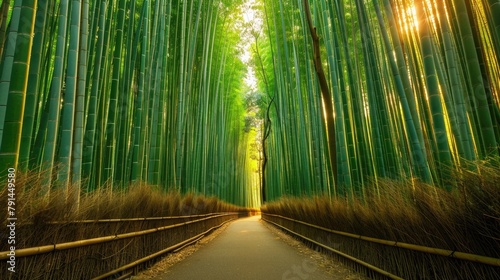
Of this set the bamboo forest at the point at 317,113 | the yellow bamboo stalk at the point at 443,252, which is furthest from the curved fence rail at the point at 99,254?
the yellow bamboo stalk at the point at 443,252

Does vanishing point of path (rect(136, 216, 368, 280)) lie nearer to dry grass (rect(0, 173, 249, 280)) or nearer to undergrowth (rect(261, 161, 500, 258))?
dry grass (rect(0, 173, 249, 280))

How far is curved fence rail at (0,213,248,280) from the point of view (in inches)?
52.1

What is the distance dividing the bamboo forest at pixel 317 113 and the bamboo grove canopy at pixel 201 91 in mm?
13

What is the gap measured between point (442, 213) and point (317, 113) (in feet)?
12.0

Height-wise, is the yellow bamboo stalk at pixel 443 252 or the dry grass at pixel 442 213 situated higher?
the dry grass at pixel 442 213

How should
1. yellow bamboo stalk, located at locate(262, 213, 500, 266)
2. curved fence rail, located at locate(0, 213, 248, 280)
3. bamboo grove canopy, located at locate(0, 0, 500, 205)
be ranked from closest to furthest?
yellow bamboo stalk, located at locate(262, 213, 500, 266) < curved fence rail, located at locate(0, 213, 248, 280) < bamboo grove canopy, located at locate(0, 0, 500, 205)

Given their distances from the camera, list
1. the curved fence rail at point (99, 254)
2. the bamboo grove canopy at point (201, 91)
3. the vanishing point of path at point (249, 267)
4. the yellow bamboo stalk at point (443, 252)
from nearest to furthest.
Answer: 1. the yellow bamboo stalk at point (443, 252)
2. the curved fence rail at point (99, 254)
3. the bamboo grove canopy at point (201, 91)
4. the vanishing point of path at point (249, 267)

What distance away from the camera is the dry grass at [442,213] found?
1197mm

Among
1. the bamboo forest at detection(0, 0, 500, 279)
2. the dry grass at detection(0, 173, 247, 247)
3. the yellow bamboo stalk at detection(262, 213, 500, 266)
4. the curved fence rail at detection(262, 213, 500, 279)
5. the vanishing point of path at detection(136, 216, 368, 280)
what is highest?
the bamboo forest at detection(0, 0, 500, 279)

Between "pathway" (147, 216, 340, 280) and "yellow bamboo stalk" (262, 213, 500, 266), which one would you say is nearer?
"yellow bamboo stalk" (262, 213, 500, 266)

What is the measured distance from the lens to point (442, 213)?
1468mm

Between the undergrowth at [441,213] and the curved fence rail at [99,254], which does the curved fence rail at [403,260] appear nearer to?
the undergrowth at [441,213]

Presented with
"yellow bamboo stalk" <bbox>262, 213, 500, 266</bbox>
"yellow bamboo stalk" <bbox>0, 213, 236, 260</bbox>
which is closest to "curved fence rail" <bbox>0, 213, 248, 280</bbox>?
"yellow bamboo stalk" <bbox>0, 213, 236, 260</bbox>

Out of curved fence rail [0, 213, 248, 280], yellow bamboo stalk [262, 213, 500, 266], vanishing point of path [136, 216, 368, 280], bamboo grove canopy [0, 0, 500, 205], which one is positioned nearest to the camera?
yellow bamboo stalk [262, 213, 500, 266]
